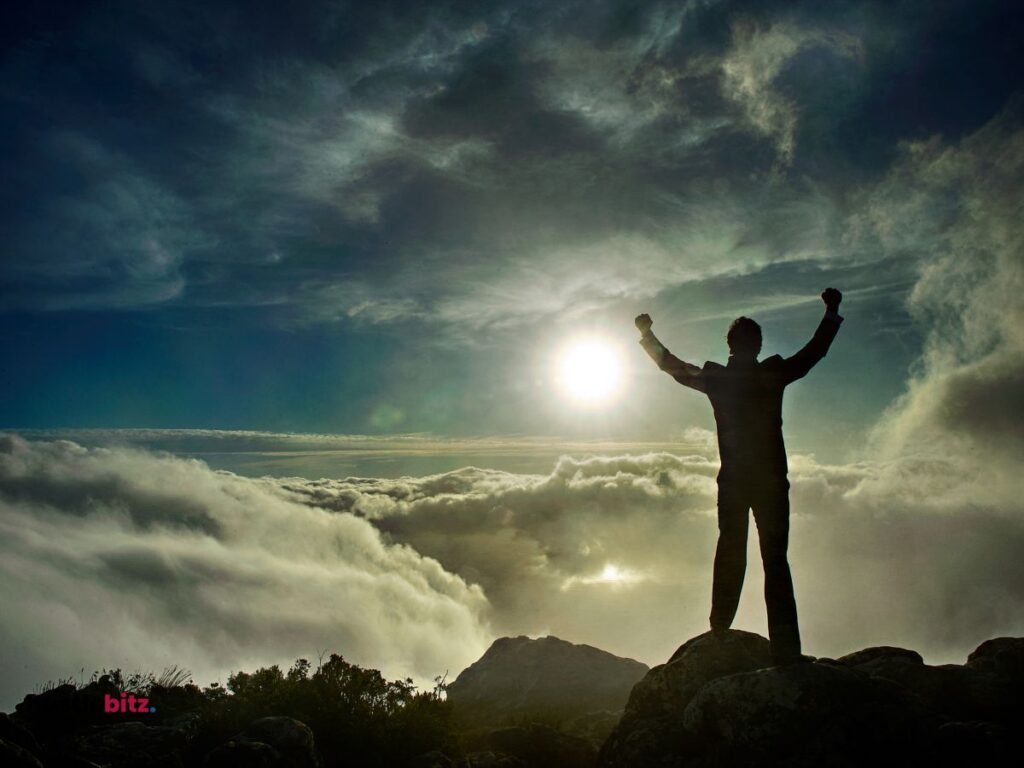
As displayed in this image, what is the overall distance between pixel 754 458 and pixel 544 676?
168 m

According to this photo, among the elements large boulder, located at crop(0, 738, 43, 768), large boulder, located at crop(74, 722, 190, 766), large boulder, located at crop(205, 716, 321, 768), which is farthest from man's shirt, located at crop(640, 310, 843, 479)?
large boulder, located at crop(74, 722, 190, 766)

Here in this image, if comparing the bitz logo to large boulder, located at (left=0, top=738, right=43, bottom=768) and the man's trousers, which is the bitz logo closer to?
large boulder, located at (left=0, top=738, right=43, bottom=768)

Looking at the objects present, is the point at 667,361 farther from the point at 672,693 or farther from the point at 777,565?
the point at 672,693

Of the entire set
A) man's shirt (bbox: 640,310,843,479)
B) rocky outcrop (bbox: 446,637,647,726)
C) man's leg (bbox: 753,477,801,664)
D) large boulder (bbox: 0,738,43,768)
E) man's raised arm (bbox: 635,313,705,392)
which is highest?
man's raised arm (bbox: 635,313,705,392)

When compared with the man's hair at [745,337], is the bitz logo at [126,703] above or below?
below

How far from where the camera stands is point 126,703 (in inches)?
463

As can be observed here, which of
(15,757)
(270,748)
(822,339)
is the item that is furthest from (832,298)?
(15,757)

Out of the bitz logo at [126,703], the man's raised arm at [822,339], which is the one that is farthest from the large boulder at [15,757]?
the man's raised arm at [822,339]

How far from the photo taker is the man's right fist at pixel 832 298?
8.91 meters

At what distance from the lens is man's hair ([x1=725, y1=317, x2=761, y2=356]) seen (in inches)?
381

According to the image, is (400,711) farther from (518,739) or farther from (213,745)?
(213,745)

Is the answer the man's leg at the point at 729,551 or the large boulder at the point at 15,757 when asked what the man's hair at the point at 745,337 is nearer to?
the man's leg at the point at 729,551

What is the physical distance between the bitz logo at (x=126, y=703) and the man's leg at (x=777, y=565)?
1235 centimetres

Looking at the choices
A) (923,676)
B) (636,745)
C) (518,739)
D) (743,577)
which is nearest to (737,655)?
(743,577)
